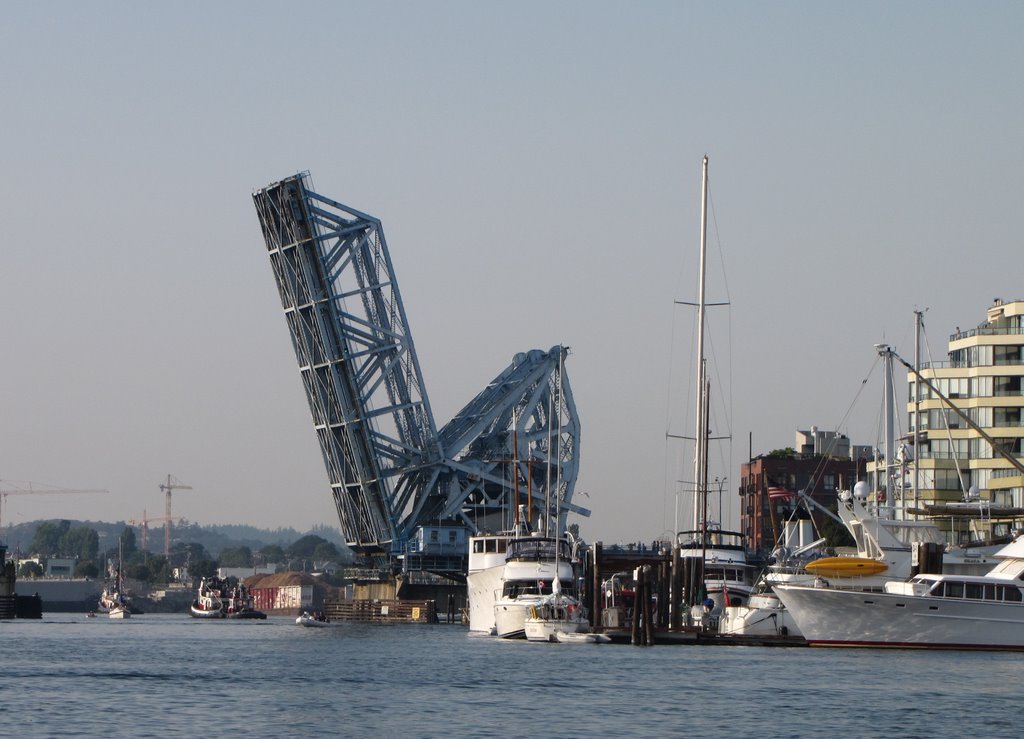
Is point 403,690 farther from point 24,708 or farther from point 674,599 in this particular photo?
point 674,599

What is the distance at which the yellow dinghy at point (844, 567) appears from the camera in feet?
178

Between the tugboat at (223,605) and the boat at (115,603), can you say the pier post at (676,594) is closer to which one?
the tugboat at (223,605)

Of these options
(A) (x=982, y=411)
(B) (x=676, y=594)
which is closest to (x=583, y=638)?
(B) (x=676, y=594)

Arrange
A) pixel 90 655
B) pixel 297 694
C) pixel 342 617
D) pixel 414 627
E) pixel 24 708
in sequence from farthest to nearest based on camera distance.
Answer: pixel 342 617 < pixel 414 627 < pixel 90 655 < pixel 297 694 < pixel 24 708

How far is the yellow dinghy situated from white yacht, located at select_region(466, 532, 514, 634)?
18977 mm

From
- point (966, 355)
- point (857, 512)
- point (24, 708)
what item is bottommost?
point (24, 708)

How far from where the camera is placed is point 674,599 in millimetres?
59094

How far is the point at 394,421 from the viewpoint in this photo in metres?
90.9

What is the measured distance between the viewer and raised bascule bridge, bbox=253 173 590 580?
80.9 m

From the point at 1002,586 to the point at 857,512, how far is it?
18.8 ft

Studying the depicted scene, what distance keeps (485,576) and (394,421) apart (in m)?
18.0

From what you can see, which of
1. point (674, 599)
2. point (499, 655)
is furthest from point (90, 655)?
point (674, 599)

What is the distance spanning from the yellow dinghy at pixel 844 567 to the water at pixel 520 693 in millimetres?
2251

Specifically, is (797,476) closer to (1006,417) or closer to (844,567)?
(1006,417)
